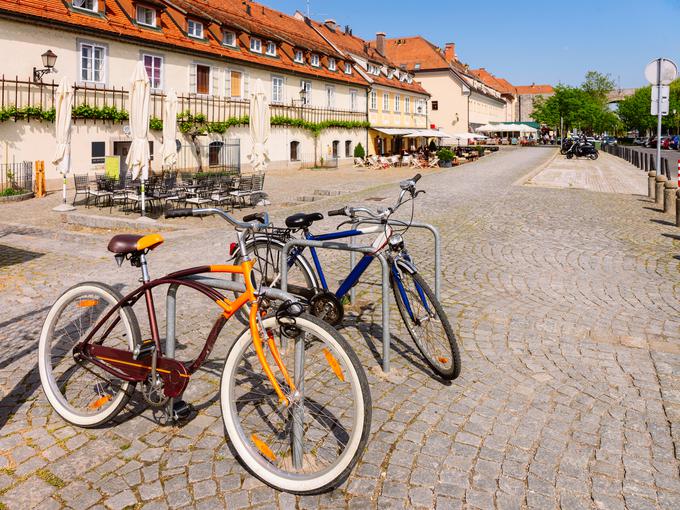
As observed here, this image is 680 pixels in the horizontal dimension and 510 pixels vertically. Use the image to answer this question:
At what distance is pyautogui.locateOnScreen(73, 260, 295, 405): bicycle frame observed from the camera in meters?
2.90

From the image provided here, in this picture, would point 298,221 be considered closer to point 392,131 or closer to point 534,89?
point 392,131

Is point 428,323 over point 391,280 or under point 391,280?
under

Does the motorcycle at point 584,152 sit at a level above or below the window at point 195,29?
below

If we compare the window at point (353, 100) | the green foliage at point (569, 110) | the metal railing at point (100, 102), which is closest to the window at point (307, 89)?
the metal railing at point (100, 102)

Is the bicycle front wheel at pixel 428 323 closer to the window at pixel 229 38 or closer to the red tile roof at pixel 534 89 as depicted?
the window at pixel 229 38

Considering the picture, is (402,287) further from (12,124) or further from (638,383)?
(12,124)

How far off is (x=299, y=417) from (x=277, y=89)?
32.5 m

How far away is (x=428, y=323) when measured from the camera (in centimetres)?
434

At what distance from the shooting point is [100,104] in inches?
877

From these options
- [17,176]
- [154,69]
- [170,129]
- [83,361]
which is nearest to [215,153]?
[154,69]

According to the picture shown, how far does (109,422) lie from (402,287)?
2.18 meters

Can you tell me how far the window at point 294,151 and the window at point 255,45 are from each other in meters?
5.59

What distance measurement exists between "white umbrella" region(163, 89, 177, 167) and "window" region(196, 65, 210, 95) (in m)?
11.9

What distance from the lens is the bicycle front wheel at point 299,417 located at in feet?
8.97
